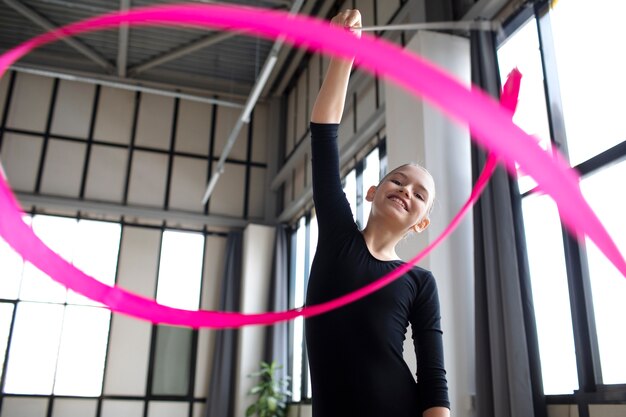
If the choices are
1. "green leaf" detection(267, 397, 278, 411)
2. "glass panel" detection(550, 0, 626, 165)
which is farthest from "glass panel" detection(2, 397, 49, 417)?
"glass panel" detection(550, 0, 626, 165)

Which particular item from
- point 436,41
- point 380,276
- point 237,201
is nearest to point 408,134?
point 436,41

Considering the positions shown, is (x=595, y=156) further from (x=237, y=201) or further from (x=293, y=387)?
(x=237, y=201)

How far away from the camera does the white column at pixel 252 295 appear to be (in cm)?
750

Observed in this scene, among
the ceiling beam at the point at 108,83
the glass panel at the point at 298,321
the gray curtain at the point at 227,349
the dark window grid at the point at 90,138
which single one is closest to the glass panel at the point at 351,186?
the glass panel at the point at 298,321

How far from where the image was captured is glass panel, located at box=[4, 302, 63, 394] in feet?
23.4

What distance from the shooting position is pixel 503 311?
3219mm

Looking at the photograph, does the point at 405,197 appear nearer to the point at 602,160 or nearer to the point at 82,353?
the point at 602,160

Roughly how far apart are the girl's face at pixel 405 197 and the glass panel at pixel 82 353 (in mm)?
7059

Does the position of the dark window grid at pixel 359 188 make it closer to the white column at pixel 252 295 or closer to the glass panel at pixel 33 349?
the white column at pixel 252 295

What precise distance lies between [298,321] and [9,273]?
3.68m

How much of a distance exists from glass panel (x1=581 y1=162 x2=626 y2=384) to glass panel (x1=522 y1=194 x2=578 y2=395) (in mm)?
202

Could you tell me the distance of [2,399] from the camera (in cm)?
696

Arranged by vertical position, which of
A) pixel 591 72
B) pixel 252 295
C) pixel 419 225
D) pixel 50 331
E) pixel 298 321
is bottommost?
pixel 419 225

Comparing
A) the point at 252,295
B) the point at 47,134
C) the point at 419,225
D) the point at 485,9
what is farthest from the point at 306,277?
the point at 419,225
